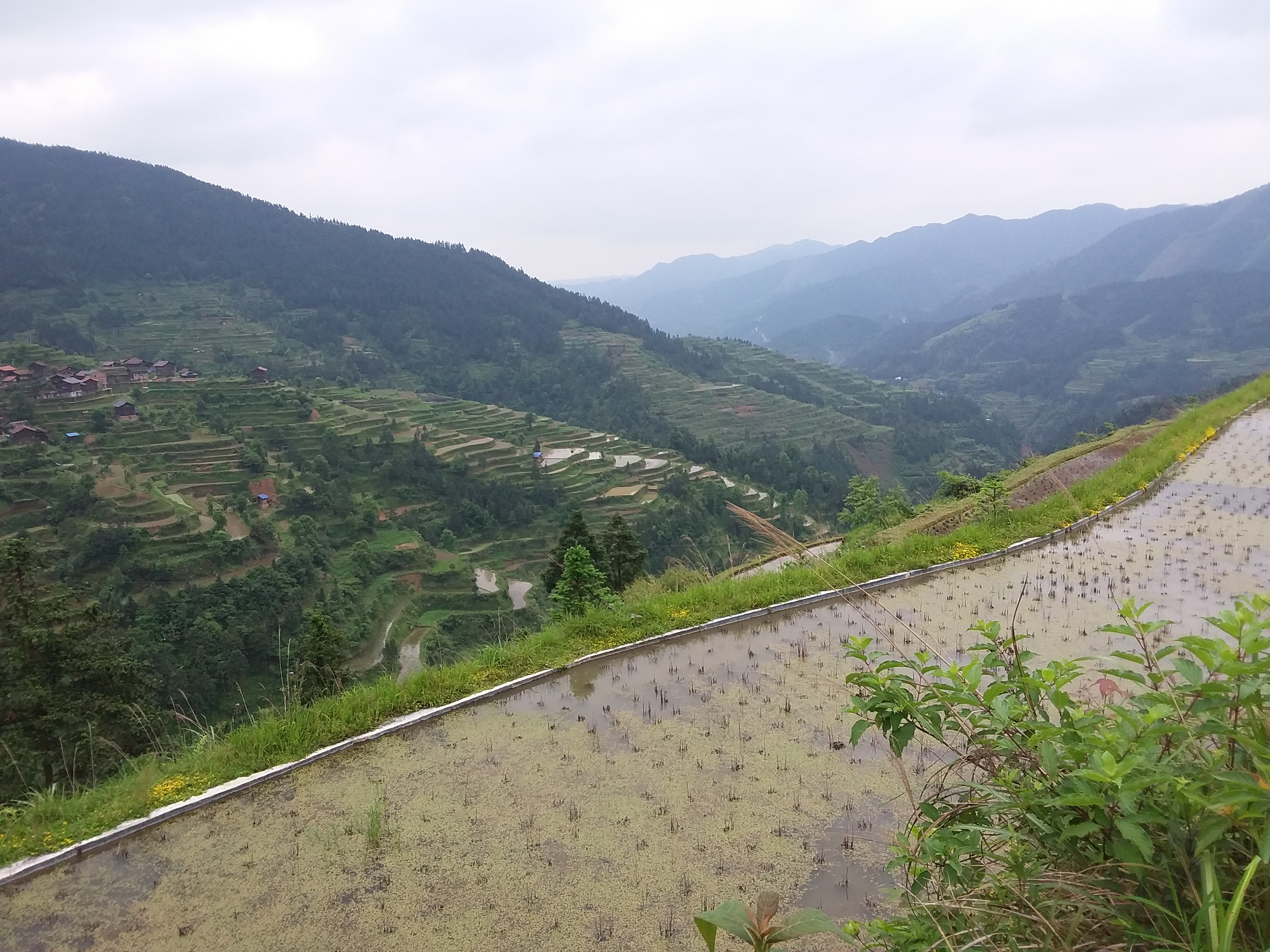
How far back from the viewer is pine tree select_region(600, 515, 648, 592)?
37.9 feet

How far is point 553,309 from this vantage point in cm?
10981

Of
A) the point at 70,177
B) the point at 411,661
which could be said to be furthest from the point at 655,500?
the point at 70,177

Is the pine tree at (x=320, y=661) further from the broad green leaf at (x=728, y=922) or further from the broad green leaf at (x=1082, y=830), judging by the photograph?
the broad green leaf at (x=1082, y=830)

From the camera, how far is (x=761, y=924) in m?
1.38

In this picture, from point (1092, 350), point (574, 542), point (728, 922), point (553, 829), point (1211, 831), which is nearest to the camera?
point (1211, 831)

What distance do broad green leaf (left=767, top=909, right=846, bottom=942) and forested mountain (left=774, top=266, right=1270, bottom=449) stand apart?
89145 millimetres

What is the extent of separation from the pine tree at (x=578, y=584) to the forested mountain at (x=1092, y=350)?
85.5 m

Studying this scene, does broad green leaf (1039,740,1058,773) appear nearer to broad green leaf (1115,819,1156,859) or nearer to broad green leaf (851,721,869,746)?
broad green leaf (1115,819,1156,859)

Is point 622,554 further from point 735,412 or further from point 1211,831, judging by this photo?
point 735,412

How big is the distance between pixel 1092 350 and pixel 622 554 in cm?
14729

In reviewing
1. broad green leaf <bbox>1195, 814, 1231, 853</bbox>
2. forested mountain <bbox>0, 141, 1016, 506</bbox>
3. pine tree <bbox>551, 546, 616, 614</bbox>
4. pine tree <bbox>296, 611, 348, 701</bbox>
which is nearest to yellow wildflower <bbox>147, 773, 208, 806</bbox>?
pine tree <bbox>296, 611, 348, 701</bbox>

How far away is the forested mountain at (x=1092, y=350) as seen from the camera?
332ft

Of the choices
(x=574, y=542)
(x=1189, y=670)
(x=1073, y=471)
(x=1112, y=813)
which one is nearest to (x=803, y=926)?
(x=1112, y=813)

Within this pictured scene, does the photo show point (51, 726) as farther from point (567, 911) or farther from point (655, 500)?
point (655, 500)
